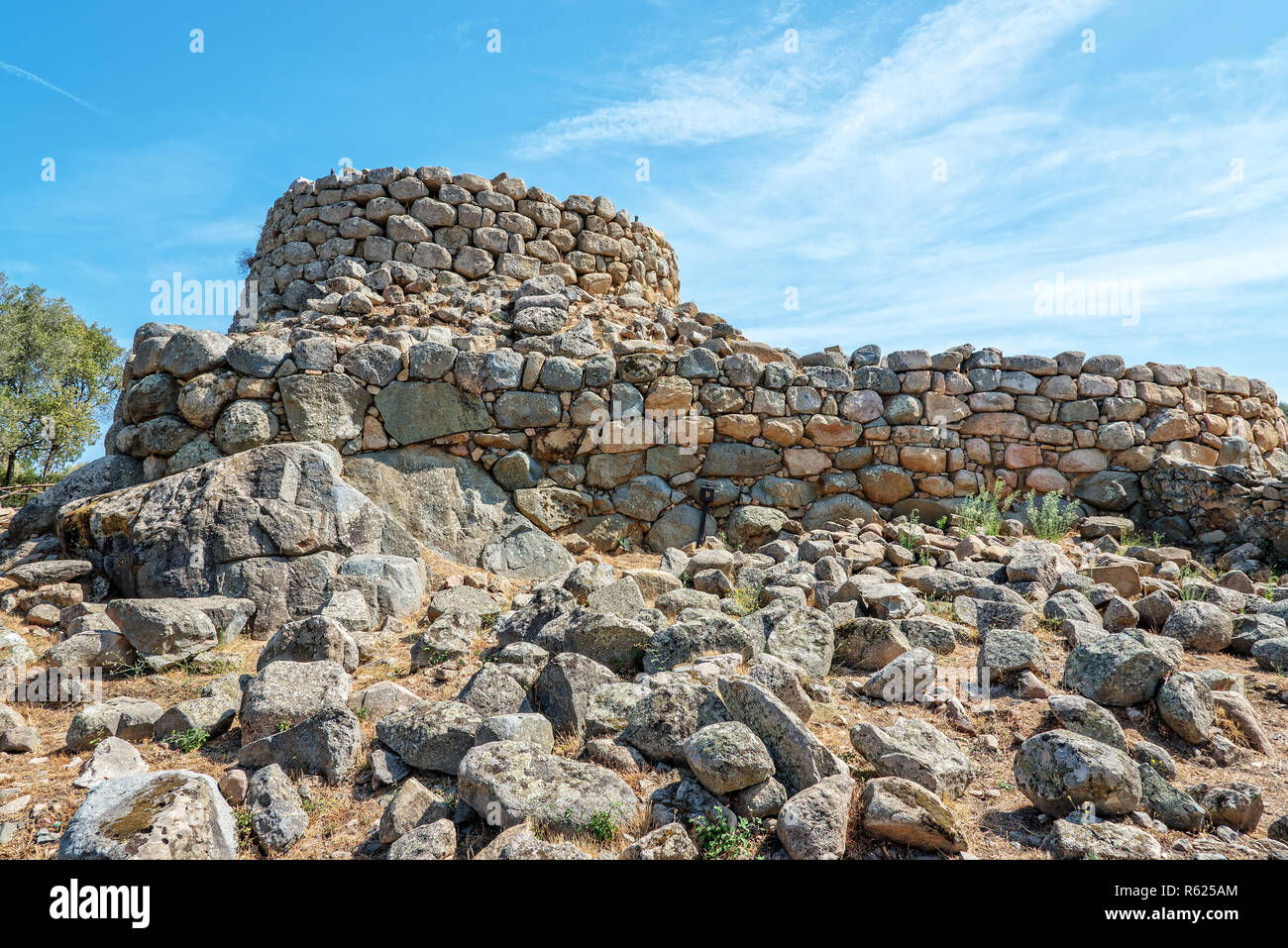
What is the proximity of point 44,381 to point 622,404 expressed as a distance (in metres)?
22.0

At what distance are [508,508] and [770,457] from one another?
2805 mm

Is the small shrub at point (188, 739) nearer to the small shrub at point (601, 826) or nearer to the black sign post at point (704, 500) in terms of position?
the small shrub at point (601, 826)

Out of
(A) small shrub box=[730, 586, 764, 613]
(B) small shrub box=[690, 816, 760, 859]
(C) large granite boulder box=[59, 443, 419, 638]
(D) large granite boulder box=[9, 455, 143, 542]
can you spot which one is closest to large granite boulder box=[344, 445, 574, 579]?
(C) large granite boulder box=[59, 443, 419, 638]

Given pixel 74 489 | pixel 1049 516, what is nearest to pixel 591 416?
pixel 74 489

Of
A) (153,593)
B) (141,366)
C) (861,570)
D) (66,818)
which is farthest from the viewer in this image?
(141,366)

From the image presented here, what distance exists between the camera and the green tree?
2000 cm

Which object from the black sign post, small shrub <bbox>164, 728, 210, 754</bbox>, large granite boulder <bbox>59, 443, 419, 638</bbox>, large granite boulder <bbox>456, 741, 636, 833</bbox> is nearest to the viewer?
large granite boulder <bbox>456, 741, 636, 833</bbox>

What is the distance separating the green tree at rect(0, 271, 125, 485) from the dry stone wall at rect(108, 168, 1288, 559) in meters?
16.2

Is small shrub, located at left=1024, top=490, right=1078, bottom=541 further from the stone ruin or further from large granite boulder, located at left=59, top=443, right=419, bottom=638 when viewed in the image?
large granite boulder, located at left=59, top=443, right=419, bottom=638

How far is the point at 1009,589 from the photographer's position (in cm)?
498

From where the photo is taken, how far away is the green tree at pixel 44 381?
65.6 feet
